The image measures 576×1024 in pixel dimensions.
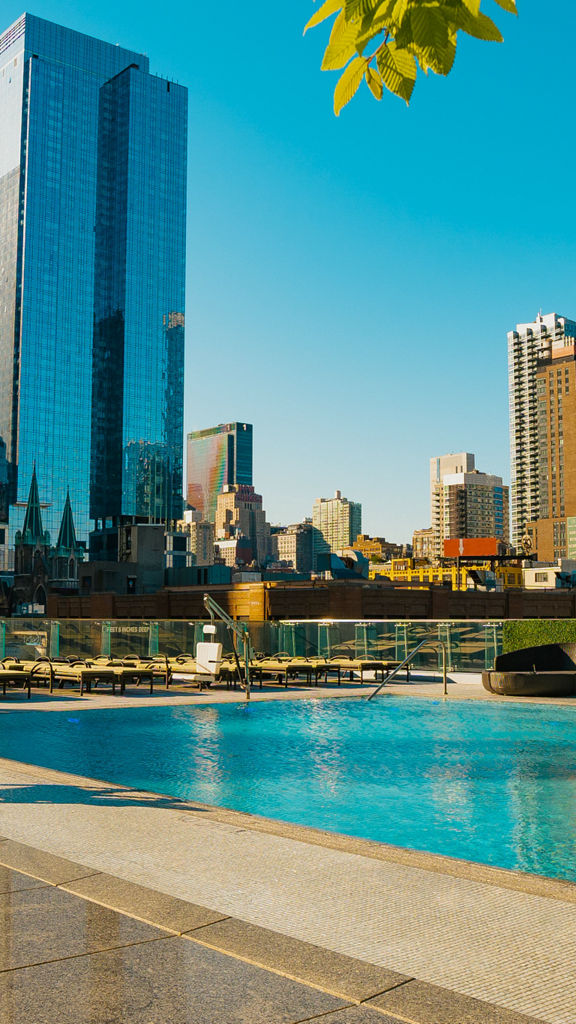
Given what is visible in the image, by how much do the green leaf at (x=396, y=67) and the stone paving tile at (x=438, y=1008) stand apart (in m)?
4.32

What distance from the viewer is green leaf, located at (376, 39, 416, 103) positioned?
11.5 feet

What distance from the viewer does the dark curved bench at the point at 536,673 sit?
82.4 ft

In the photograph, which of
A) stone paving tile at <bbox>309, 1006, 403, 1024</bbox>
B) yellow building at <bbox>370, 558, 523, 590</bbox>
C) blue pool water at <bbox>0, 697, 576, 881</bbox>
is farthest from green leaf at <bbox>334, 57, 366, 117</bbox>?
yellow building at <bbox>370, 558, 523, 590</bbox>

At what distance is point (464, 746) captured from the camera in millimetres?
18312

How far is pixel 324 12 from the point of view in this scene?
343cm

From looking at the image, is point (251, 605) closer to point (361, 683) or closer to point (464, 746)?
point (361, 683)

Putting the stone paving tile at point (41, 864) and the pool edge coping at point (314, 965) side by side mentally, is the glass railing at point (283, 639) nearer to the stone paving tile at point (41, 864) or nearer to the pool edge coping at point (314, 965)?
the stone paving tile at point (41, 864)

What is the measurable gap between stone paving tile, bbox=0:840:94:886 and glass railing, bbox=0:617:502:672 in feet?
79.5

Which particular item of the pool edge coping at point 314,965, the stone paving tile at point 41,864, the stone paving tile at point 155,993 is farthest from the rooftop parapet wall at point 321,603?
the stone paving tile at point 155,993

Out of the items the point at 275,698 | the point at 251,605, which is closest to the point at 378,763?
the point at 275,698

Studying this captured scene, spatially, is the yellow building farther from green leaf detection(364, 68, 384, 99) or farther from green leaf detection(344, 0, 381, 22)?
green leaf detection(344, 0, 381, 22)

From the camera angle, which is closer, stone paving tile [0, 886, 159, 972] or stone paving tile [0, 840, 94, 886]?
stone paving tile [0, 886, 159, 972]

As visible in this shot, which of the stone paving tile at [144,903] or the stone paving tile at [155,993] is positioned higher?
the stone paving tile at [155,993]

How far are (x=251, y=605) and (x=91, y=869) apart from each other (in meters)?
76.4
